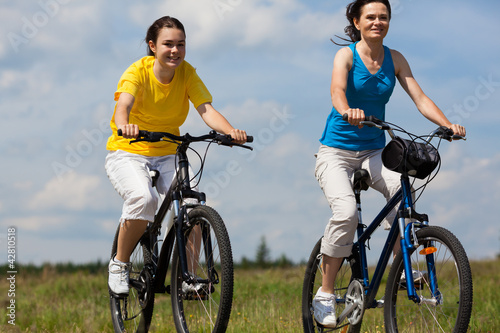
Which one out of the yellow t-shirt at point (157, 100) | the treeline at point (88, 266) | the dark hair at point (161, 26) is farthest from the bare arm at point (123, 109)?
the treeline at point (88, 266)

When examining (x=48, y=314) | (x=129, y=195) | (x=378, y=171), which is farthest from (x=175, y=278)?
(x=48, y=314)

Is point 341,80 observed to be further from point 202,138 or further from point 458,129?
point 202,138

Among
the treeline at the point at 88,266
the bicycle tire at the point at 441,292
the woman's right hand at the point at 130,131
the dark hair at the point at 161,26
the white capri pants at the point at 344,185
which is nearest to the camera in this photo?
the bicycle tire at the point at 441,292

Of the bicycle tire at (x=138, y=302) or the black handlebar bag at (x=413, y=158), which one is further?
the bicycle tire at (x=138, y=302)

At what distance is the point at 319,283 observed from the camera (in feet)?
19.5

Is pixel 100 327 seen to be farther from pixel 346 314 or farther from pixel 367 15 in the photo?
pixel 367 15

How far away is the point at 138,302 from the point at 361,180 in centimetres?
248

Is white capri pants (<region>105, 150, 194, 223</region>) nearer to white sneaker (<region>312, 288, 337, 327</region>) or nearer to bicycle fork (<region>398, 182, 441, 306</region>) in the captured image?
white sneaker (<region>312, 288, 337, 327</region>)

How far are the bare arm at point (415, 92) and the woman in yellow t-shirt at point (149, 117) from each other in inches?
60.3

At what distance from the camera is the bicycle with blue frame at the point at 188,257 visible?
4895 mm

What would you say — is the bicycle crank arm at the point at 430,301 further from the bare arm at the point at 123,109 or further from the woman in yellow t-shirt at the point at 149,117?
the bare arm at the point at 123,109

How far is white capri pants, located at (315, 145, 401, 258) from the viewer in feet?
17.1

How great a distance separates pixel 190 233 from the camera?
5301 mm

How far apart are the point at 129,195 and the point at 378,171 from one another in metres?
2.12
